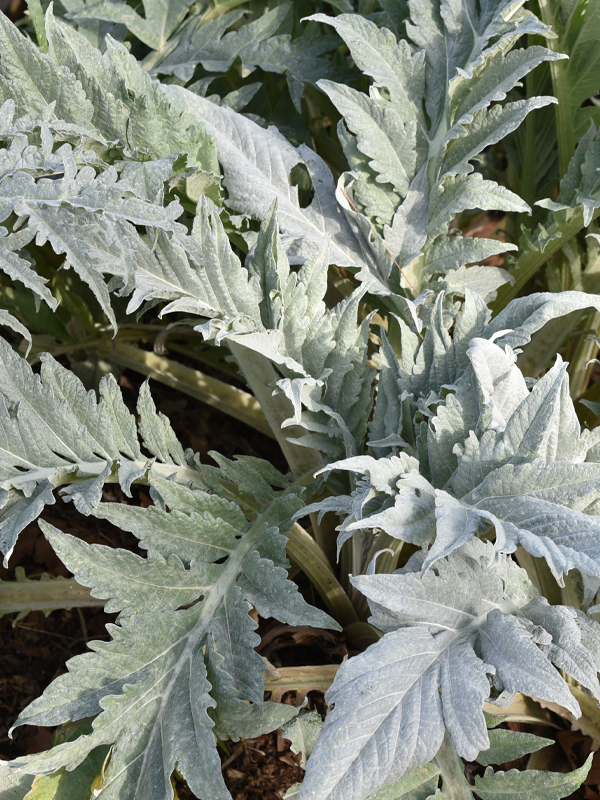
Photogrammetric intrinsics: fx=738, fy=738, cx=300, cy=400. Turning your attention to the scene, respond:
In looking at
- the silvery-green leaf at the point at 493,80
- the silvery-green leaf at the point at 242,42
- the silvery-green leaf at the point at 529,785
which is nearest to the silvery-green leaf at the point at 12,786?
the silvery-green leaf at the point at 529,785

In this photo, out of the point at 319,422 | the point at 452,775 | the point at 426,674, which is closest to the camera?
the point at 426,674

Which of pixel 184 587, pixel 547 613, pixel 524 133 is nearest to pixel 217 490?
pixel 184 587

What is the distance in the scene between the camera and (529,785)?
76cm

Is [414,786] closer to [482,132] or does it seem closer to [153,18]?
[482,132]

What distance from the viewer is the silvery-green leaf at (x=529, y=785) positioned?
738 mm

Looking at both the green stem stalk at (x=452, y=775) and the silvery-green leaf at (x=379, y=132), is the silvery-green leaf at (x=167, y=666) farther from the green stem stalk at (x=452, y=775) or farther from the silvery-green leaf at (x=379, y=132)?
the silvery-green leaf at (x=379, y=132)

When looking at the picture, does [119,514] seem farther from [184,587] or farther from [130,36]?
[130,36]

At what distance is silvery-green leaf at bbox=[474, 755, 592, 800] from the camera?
0.74 meters

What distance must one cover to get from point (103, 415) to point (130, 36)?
84 cm

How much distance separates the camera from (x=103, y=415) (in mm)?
849

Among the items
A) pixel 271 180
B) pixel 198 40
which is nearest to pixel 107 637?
pixel 271 180

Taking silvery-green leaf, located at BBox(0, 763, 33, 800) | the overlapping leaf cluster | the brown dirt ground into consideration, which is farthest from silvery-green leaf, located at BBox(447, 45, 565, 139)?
silvery-green leaf, located at BBox(0, 763, 33, 800)

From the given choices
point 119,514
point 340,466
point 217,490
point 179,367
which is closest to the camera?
point 340,466

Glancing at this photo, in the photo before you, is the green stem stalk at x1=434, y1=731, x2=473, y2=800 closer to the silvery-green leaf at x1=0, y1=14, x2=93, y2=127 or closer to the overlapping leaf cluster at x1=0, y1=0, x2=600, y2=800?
the overlapping leaf cluster at x1=0, y1=0, x2=600, y2=800
